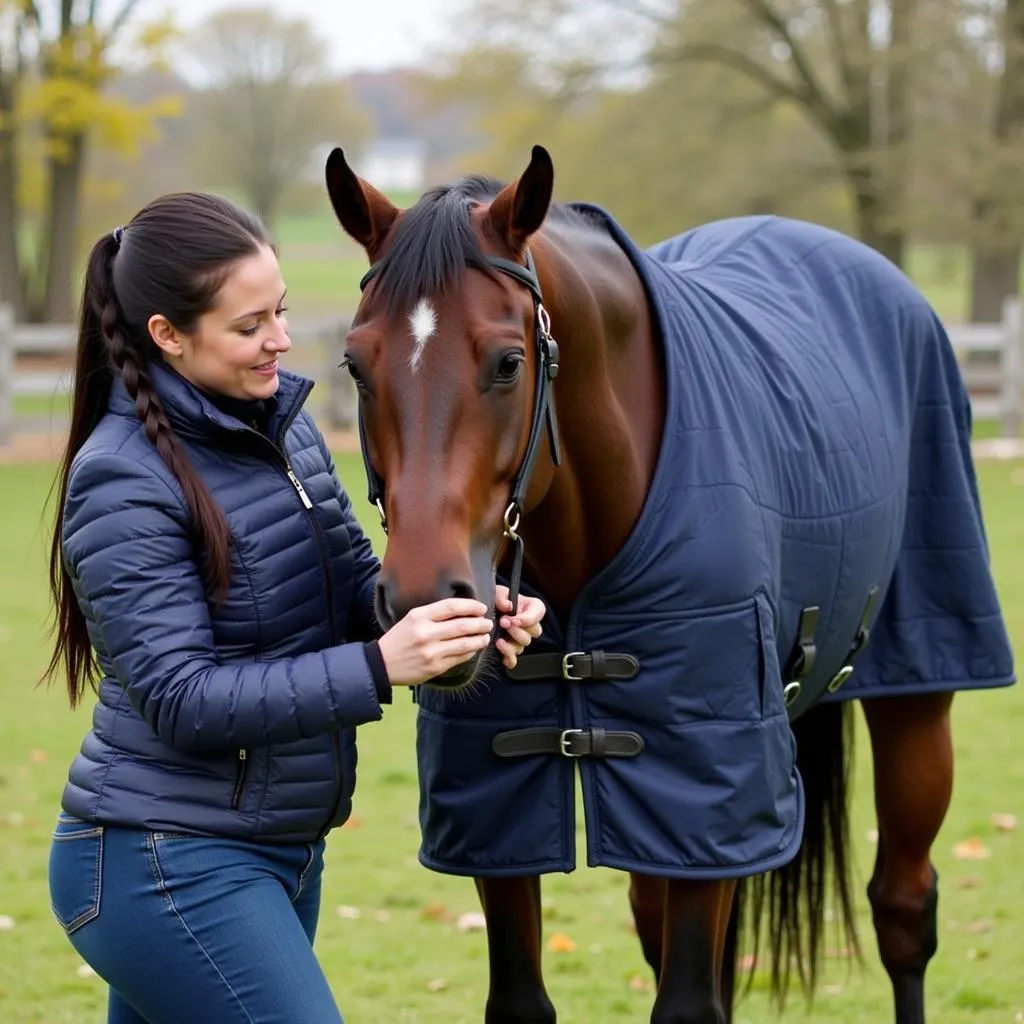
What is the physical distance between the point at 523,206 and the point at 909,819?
2.24 meters

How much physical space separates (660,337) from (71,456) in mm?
1067

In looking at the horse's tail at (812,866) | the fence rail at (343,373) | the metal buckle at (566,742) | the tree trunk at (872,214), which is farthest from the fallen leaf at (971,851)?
the tree trunk at (872,214)

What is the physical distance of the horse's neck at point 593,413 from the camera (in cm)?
267

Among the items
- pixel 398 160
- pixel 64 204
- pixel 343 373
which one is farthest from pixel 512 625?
pixel 398 160

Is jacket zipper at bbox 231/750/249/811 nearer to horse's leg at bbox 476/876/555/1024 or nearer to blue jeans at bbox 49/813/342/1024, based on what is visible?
blue jeans at bbox 49/813/342/1024

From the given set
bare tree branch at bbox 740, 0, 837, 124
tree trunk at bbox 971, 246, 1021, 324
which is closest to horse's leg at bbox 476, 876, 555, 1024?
tree trunk at bbox 971, 246, 1021, 324

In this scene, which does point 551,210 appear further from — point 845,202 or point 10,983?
point 845,202

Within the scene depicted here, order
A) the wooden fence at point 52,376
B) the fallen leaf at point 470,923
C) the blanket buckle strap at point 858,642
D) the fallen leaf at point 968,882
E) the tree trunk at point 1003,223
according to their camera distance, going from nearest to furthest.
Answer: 1. the blanket buckle strap at point 858,642
2. the fallen leaf at point 470,923
3. the fallen leaf at point 968,882
4. the wooden fence at point 52,376
5. the tree trunk at point 1003,223

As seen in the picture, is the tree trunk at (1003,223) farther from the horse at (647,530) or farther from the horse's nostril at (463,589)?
the horse's nostril at (463,589)

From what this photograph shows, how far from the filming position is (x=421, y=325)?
2.32 meters

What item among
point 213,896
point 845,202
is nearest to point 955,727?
point 213,896

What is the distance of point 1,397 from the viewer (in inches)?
657

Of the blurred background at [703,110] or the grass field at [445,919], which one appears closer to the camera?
the grass field at [445,919]

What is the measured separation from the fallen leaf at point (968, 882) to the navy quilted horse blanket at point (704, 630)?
177 centimetres
